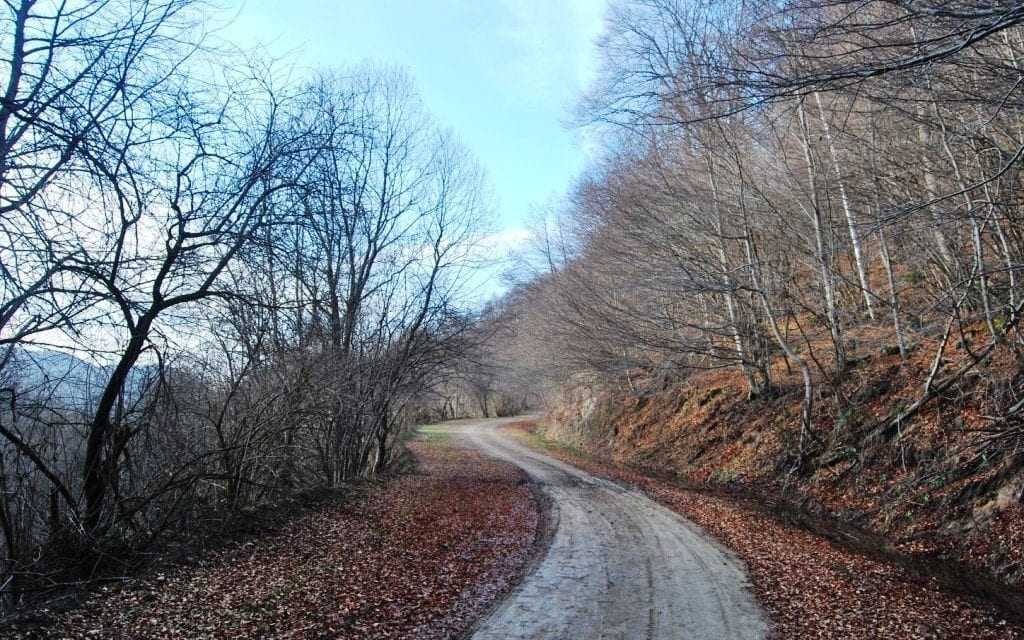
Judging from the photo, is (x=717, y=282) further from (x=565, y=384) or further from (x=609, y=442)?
(x=565, y=384)

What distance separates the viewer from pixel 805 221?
1501 centimetres

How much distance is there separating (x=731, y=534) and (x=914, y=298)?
10182 millimetres

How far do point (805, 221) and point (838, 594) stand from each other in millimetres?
10452

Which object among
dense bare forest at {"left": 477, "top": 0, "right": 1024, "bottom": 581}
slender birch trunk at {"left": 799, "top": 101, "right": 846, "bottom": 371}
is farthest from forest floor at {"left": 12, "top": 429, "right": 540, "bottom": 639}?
slender birch trunk at {"left": 799, "top": 101, "right": 846, "bottom": 371}

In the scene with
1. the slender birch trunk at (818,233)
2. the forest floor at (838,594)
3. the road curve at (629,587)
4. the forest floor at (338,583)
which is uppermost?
the slender birch trunk at (818,233)

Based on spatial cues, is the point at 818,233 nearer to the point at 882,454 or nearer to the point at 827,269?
the point at 827,269

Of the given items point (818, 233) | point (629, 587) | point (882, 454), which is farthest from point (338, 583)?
point (818, 233)

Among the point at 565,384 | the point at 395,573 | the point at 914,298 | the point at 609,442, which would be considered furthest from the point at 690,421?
the point at 395,573

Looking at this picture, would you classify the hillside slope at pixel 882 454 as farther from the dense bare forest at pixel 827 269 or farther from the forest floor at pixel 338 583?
the forest floor at pixel 338 583

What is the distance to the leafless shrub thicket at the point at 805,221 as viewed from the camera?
27.5ft

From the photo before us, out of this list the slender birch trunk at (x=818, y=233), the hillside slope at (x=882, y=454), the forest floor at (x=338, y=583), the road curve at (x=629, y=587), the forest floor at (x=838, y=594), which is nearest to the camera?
the forest floor at (x=338, y=583)

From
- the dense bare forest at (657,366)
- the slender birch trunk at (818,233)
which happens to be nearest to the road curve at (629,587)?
the dense bare forest at (657,366)

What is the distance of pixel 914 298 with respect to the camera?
16031 mm

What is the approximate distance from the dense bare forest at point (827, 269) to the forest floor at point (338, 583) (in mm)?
5408
